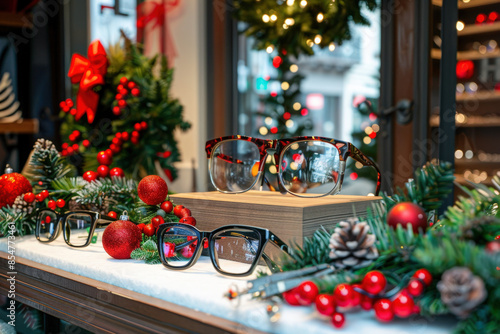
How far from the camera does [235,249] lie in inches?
22.3

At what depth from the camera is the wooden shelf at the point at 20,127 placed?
2.15 m

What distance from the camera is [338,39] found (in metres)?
1.77

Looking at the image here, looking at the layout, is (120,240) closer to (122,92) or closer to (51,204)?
(51,204)

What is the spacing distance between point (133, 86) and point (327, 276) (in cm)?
112

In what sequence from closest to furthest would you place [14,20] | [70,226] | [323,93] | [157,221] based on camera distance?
1. [157,221]
2. [70,226]
3. [14,20]
4. [323,93]

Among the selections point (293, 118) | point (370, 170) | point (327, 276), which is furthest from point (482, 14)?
point (327, 276)

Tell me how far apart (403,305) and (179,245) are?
0.30m

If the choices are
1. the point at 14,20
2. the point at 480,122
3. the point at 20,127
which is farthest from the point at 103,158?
the point at 14,20

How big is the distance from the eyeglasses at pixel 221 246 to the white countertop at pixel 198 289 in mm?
15

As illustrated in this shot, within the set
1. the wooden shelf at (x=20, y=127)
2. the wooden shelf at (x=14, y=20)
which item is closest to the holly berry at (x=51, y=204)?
the wooden shelf at (x=20, y=127)

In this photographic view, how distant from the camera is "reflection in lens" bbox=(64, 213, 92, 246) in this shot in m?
0.72

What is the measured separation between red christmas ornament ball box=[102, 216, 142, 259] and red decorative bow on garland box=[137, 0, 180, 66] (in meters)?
1.93

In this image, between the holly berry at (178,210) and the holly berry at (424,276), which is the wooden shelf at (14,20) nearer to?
Answer: the holly berry at (178,210)

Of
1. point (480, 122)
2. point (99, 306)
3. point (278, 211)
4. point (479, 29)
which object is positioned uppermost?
point (479, 29)
